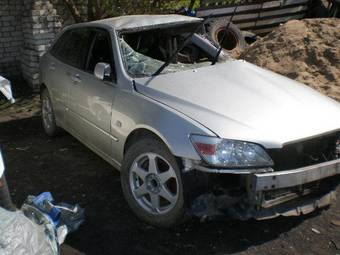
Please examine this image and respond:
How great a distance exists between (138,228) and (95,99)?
1367 mm

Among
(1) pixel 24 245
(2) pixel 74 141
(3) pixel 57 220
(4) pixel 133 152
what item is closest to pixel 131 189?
(4) pixel 133 152

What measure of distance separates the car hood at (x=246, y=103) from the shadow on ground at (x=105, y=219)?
897mm

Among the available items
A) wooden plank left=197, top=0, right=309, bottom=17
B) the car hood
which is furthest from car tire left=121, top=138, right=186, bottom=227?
A: wooden plank left=197, top=0, right=309, bottom=17

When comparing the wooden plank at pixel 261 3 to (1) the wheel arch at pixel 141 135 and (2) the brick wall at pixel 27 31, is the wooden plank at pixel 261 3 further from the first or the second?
(1) the wheel arch at pixel 141 135

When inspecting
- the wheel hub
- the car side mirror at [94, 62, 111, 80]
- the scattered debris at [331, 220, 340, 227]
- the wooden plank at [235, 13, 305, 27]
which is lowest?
the scattered debris at [331, 220, 340, 227]

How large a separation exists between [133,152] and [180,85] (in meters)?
0.71

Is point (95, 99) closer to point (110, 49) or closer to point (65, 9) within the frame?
point (110, 49)

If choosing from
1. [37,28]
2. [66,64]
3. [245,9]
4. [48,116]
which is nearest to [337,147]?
[66,64]

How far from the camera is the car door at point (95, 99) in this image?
430cm

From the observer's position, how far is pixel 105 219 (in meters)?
3.98

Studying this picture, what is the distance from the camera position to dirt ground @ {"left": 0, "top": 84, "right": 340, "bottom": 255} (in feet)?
11.7

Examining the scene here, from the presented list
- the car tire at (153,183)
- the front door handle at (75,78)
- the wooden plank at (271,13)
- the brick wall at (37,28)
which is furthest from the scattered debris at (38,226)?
the wooden plank at (271,13)

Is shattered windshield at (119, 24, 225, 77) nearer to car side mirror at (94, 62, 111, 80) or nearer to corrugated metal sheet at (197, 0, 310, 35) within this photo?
car side mirror at (94, 62, 111, 80)

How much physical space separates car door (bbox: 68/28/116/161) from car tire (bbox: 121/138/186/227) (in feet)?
1.60
